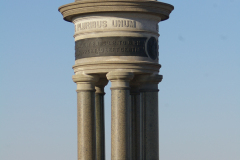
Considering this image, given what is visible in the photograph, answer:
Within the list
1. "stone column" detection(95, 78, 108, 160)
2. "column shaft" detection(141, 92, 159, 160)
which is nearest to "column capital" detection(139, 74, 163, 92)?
"column shaft" detection(141, 92, 159, 160)

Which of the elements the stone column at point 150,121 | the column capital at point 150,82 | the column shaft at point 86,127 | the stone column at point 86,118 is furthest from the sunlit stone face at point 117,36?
the column shaft at point 86,127

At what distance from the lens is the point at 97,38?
4653 centimetres

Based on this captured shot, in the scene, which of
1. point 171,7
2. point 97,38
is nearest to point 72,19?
point 97,38

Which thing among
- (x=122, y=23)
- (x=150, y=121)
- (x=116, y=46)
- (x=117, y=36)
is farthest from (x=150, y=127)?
(x=122, y=23)

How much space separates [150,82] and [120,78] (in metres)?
2.33

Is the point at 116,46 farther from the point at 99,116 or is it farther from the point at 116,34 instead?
the point at 99,116

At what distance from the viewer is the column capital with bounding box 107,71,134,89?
45844 mm

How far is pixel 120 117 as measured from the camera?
45844 millimetres

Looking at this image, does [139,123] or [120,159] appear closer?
[120,159]

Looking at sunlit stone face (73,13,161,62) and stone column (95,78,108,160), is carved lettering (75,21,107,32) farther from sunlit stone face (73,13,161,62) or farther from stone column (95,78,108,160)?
stone column (95,78,108,160)

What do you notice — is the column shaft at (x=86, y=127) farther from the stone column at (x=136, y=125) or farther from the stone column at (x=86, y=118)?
the stone column at (x=136, y=125)

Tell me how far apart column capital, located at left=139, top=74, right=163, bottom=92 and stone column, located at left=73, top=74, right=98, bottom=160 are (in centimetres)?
254

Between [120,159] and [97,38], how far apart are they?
20.9ft

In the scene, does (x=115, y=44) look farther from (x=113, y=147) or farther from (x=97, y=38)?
(x=113, y=147)
